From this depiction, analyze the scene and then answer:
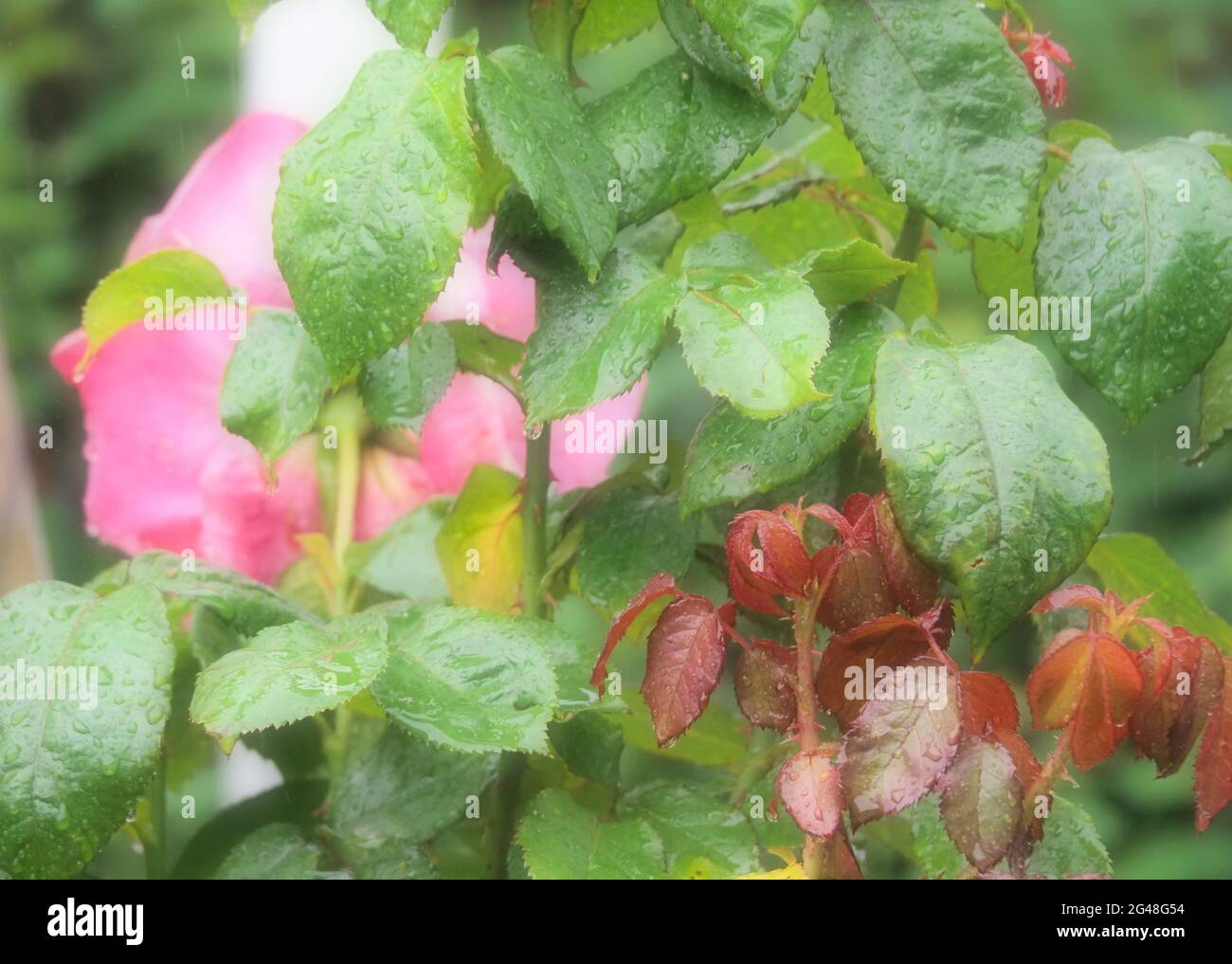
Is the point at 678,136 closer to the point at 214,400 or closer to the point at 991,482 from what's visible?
the point at 991,482

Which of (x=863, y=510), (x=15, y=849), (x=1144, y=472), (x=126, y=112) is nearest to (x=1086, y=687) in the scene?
(x=863, y=510)

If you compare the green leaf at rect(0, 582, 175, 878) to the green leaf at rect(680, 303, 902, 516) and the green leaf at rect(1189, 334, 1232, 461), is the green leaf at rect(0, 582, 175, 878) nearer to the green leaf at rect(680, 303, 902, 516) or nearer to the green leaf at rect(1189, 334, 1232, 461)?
the green leaf at rect(680, 303, 902, 516)

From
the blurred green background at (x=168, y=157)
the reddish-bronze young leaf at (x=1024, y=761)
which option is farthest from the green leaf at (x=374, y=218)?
the blurred green background at (x=168, y=157)

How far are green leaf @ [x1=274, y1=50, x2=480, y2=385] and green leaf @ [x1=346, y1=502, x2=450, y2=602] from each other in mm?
212

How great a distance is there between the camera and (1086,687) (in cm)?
44

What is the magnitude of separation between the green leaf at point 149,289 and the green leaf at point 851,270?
245 millimetres

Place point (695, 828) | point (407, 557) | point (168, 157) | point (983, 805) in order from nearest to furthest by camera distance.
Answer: point (983, 805), point (695, 828), point (407, 557), point (168, 157)

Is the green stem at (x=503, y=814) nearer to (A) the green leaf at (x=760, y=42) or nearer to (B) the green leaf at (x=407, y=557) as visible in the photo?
(B) the green leaf at (x=407, y=557)

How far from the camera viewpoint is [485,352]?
0.58m

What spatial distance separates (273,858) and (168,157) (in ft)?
3.44

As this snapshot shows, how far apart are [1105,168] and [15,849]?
1.41ft

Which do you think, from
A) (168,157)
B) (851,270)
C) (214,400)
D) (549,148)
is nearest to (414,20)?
(549,148)

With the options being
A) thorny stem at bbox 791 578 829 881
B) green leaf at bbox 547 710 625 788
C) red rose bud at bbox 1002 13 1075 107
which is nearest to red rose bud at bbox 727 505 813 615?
thorny stem at bbox 791 578 829 881
